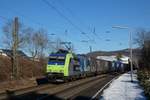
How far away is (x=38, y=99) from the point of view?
1939 centimetres

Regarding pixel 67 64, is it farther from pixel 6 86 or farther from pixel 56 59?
pixel 6 86

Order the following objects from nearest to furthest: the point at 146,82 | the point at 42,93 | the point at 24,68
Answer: the point at 42,93 → the point at 146,82 → the point at 24,68

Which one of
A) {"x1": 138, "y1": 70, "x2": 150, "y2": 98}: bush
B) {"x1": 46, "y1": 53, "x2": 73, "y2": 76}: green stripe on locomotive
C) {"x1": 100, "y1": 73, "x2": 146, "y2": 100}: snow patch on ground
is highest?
{"x1": 46, "y1": 53, "x2": 73, "y2": 76}: green stripe on locomotive

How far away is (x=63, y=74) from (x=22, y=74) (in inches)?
598

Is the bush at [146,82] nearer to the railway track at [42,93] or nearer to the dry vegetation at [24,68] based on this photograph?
the railway track at [42,93]

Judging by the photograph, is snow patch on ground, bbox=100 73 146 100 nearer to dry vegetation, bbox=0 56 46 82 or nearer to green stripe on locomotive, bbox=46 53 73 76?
green stripe on locomotive, bbox=46 53 73 76


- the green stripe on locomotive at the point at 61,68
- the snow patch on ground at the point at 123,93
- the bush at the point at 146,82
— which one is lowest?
the snow patch on ground at the point at 123,93

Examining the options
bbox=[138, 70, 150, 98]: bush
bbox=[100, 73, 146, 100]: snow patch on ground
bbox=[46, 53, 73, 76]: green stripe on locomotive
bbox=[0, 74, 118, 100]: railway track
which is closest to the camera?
bbox=[100, 73, 146, 100]: snow patch on ground

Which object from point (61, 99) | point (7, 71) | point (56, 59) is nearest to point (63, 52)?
point (56, 59)

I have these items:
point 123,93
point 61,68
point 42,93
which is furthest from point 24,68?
point 123,93

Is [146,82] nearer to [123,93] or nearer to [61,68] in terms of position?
[123,93]

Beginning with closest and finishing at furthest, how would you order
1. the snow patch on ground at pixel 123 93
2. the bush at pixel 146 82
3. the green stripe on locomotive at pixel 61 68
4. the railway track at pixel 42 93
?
the snow patch on ground at pixel 123 93 → the bush at pixel 146 82 → the railway track at pixel 42 93 → the green stripe on locomotive at pixel 61 68

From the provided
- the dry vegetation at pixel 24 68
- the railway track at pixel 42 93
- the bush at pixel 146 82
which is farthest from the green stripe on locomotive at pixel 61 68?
the bush at pixel 146 82

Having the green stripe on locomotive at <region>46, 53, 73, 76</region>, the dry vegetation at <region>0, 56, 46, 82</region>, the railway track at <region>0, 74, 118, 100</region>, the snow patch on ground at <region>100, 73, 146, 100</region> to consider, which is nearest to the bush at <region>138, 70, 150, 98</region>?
the snow patch on ground at <region>100, 73, 146, 100</region>
